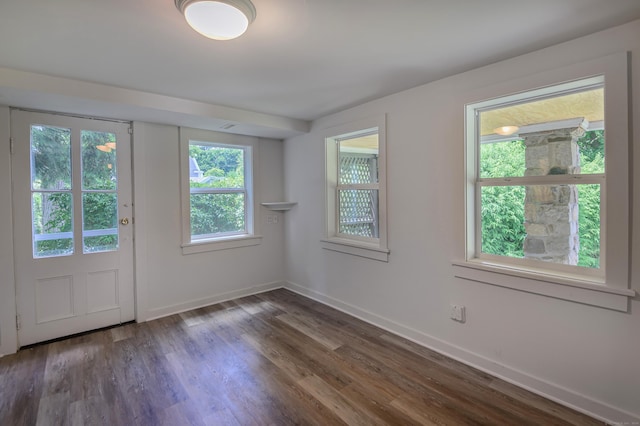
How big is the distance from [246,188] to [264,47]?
8.09 ft

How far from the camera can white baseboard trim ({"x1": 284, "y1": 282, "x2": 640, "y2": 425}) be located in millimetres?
1791

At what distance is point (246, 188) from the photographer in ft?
13.7

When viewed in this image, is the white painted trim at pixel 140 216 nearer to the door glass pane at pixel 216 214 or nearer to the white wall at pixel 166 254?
the white wall at pixel 166 254

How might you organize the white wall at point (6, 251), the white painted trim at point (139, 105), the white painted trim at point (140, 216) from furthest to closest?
1. the white painted trim at point (140, 216)
2. the white wall at point (6, 251)
3. the white painted trim at point (139, 105)

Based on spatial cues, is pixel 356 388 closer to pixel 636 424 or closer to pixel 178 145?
pixel 636 424

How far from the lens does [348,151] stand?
3697mm

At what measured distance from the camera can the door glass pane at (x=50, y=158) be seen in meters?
2.74

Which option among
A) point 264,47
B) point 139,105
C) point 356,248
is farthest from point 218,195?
point 264,47

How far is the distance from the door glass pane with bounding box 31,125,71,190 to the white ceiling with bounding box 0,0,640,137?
265 mm

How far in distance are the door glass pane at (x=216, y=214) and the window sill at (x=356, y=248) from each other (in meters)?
1.24

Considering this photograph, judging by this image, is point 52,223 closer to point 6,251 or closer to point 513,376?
point 6,251

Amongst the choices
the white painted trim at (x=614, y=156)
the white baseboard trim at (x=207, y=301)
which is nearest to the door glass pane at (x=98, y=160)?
the white baseboard trim at (x=207, y=301)

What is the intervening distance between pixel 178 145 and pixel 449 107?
2856 millimetres

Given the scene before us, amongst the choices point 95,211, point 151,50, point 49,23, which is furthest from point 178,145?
point 49,23
